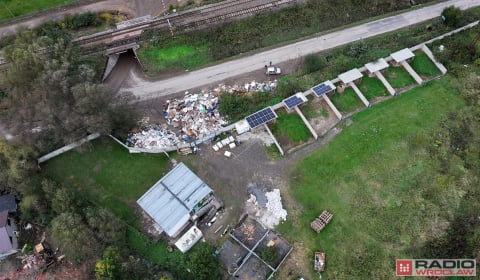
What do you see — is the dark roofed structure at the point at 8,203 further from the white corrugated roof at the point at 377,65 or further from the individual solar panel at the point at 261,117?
the white corrugated roof at the point at 377,65

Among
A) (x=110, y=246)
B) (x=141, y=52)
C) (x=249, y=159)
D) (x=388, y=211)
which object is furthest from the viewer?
(x=141, y=52)

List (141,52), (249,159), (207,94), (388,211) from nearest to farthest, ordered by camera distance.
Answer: (388,211) → (249,159) → (207,94) → (141,52)

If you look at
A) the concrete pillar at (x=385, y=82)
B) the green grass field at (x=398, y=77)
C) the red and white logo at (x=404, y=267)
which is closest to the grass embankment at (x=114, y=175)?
the red and white logo at (x=404, y=267)

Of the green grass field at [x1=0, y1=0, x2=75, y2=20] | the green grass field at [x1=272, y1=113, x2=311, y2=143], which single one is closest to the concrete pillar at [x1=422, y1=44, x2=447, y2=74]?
the green grass field at [x1=272, y1=113, x2=311, y2=143]

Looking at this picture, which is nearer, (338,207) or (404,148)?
(338,207)

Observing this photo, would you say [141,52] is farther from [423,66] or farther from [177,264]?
[423,66]

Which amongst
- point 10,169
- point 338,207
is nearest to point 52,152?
point 10,169

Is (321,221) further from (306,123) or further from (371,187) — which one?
(306,123)

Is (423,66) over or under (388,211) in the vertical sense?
over

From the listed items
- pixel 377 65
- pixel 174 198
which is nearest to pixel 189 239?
pixel 174 198
